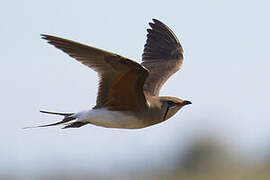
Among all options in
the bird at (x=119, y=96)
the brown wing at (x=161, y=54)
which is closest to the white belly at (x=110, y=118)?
the bird at (x=119, y=96)

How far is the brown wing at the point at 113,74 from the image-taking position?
959cm

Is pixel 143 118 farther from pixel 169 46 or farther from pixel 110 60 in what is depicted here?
pixel 169 46

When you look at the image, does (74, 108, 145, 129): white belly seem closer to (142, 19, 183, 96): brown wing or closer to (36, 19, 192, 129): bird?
(36, 19, 192, 129): bird

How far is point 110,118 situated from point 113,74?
22.7 inches

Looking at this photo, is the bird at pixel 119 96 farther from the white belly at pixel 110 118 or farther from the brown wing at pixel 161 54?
the brown wing at pixel 161 54

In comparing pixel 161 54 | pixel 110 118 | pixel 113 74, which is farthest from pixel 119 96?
pixel 161 54

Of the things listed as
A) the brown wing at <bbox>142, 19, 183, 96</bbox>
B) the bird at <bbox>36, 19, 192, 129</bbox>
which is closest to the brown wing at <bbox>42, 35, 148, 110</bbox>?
the bird at <bbox>36, 19, 192, 129</bbox>

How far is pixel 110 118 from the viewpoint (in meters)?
10.3

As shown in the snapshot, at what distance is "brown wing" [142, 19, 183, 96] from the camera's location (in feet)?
38.8

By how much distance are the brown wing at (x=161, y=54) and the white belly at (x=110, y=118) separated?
4.10ft

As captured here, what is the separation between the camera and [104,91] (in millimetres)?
10312

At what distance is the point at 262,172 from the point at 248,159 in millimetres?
3330

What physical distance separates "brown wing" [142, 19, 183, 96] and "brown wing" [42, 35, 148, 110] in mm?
1217

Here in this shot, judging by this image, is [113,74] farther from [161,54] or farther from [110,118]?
[161,54]
